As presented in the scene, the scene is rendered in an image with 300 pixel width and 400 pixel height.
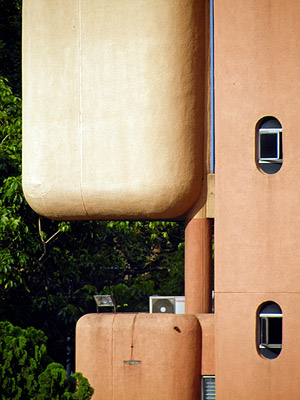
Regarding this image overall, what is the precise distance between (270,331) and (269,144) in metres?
3.25

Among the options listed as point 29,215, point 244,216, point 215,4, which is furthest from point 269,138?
point 29,215

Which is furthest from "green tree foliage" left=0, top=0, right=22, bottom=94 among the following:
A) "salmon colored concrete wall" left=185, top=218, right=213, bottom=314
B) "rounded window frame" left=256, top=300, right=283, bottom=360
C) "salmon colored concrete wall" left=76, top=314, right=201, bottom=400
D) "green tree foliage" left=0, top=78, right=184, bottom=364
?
"rounded window frame" left=256, top=300, right=283, bottom=360

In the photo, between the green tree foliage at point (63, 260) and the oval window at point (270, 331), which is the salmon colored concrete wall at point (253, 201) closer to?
the oval window at point (270, 331)

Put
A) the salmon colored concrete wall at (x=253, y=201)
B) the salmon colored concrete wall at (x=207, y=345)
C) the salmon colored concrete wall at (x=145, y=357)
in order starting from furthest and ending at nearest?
1. the salmon colored concrete wall at (x=207, y=345)
2. the salmon colored concrete wall at (x=145, y=357)
3. the salmon colored concrete wall at (x=253, y=201)

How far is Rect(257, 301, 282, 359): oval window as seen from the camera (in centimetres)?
1566

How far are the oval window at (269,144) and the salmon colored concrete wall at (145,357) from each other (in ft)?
10.0

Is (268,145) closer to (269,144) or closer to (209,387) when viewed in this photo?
(269,144)

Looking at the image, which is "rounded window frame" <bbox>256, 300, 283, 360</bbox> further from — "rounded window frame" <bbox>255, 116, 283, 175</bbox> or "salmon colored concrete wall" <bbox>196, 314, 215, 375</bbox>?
"rounded window frame" <bbox>255, 116, 283, 175</bbox>

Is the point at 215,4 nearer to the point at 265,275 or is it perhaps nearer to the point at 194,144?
the point at 194,144

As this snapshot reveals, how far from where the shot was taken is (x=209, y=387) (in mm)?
16484

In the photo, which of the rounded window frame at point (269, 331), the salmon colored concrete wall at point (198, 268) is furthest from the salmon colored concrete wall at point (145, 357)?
the rounded window frame at point (269, 331)

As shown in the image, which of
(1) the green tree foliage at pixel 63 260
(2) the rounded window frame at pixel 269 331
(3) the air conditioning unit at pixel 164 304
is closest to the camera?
(2) the rounded window frame at pixel 269 331

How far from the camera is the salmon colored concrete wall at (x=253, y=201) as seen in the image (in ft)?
50.9

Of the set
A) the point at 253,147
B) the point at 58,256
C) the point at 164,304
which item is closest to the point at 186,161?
the point at 253,147
